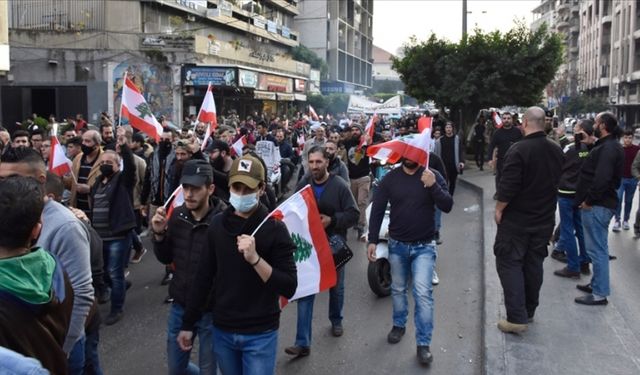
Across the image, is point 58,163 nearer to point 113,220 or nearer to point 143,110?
point 113,220

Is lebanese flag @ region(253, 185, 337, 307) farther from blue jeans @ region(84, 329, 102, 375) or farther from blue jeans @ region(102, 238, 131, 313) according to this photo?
blue jeans @ region(102, 238, 131, 313)

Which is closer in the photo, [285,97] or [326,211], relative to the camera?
[326,211]

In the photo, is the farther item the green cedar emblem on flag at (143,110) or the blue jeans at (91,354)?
A: the green cedar emblem on flag at (143,110)

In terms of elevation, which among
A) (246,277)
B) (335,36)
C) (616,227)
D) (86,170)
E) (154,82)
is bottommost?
(616,227)

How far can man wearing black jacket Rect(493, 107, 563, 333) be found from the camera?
549cm

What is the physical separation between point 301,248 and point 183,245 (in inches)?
31.9

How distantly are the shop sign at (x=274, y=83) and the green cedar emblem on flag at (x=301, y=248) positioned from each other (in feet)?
107

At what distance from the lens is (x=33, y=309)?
2193 millimetres

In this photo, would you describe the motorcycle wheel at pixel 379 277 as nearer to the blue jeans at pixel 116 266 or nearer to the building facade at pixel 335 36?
the blue jeans at pixel 116 266

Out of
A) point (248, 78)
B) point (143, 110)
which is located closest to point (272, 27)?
point (248, 78)

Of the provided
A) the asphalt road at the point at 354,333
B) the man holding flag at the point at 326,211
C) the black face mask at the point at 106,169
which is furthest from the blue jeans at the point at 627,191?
the black face mask at the point at 106,169

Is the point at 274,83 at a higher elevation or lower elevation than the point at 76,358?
higher

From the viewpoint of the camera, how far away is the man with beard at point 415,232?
531cm

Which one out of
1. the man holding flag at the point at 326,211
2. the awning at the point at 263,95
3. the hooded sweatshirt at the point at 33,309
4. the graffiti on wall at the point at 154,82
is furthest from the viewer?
the awning at the point at 263,95
